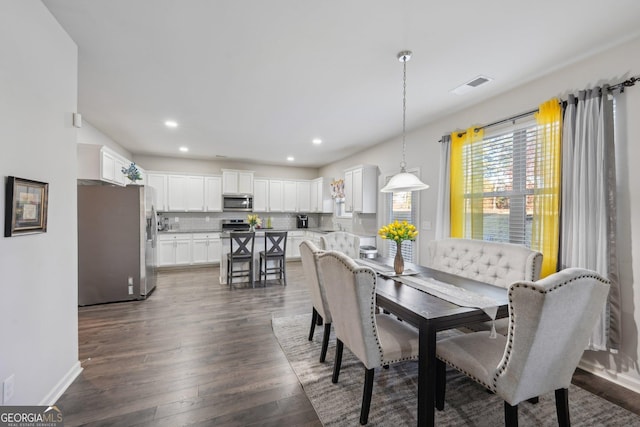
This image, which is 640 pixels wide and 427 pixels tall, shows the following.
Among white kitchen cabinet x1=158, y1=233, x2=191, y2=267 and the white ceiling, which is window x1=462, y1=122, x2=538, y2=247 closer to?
the white ceiling

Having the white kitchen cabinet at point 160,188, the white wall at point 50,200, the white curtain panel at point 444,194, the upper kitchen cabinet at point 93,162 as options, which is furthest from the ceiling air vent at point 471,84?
the white kitchen cabinet at point 160,188

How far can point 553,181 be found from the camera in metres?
2.42

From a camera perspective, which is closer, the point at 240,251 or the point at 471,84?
the point at 471,84

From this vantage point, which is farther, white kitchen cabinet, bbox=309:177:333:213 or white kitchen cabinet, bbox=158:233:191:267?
white kitchen cabinet, bbox=309:177:333:213

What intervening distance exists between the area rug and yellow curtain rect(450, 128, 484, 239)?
167 centimetres

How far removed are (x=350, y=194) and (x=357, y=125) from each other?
169cm

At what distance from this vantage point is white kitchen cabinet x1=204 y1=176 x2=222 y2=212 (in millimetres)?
6500

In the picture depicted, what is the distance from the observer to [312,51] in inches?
88.7

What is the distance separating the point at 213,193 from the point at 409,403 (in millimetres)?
6006

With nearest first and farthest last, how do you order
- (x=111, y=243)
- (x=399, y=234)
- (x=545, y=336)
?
(x=545, y=336)
(x=399, y=234)
(x=111, y=243)

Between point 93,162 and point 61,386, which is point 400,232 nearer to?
point 61,386

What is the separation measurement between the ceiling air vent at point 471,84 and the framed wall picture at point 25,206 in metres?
3.58

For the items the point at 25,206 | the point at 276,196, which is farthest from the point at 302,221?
the point at 25,206

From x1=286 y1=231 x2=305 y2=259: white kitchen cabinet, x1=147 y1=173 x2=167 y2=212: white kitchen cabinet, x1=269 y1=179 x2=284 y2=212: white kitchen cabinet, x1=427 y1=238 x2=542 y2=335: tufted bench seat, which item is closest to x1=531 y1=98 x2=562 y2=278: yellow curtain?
x1=427 y1=238 x2=542 y2=335: tufted bench seat
